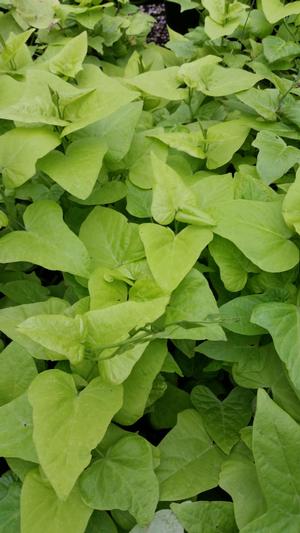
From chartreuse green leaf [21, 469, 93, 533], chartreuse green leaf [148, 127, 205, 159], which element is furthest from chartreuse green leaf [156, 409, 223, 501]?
chartreuse green leaf [148, 127, 205, 159]

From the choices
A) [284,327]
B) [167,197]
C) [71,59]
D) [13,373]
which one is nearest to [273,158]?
[167,197]

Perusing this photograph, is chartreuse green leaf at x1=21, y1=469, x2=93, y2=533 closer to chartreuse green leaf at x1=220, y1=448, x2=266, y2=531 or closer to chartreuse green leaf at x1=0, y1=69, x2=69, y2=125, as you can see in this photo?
chartreuse green leaf at x1=220, y1=448, x2=266, y2=531

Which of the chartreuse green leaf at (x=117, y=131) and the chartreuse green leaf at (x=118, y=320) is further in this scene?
the chartreuse green leaf at (x=117, y=131)

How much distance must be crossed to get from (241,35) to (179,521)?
114 centimetres

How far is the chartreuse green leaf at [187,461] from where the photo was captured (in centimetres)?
75

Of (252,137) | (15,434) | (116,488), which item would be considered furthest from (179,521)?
(252,137)

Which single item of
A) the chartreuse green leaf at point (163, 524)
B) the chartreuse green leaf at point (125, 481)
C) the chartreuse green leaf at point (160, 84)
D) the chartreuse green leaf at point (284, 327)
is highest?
the chartreuse green leaf at point (160, 84)

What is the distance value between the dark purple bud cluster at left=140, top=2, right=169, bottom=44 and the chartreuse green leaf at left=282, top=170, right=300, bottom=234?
145cm

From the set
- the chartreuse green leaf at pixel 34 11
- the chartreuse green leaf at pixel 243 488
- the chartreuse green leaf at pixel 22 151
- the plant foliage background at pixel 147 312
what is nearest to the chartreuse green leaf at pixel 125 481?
the plant foliage background at pixel 147 312

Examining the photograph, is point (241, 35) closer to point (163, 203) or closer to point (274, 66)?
point (274, 66)

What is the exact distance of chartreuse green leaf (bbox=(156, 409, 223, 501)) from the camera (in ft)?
2.46

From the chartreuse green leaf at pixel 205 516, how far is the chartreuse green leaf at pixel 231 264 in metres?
A: 0.31

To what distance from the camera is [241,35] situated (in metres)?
1.33

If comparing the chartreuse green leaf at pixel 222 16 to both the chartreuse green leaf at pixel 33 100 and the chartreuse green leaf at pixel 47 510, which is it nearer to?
the chartreuse green leaf at pixel 33 100
